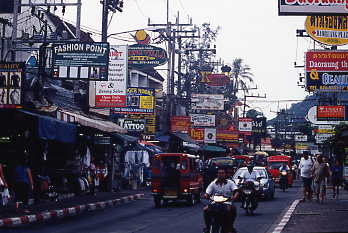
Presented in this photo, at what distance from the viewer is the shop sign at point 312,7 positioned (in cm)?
1270

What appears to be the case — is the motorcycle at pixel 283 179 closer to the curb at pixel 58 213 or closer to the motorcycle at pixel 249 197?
the curb at pixel 58 213

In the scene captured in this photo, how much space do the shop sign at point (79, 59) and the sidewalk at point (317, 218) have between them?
9.61 meters

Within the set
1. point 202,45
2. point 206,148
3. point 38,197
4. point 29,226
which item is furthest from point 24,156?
point 202,45

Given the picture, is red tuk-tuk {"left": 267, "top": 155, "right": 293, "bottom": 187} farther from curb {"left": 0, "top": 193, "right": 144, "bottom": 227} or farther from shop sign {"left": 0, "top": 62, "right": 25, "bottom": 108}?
shop sign {"left": 0, "top": 62, "right": 25, "bottom": 108}

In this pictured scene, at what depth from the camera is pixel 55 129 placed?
22.7m

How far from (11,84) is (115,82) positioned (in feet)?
31.6

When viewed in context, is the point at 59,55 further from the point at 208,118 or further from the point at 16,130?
the point at 208,118

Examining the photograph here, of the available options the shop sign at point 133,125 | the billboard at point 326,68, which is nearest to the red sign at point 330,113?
the billboard at point 326,68

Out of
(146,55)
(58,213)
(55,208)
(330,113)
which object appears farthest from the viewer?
(330,113)

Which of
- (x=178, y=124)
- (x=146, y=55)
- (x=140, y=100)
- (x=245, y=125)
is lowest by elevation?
(x=178, y=124)

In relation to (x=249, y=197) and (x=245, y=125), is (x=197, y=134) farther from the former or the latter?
(x=249, y=197)

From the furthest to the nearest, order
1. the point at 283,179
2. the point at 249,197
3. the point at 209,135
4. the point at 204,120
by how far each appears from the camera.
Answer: the point at 204,120
the point at 209,135
the point at 283,179
the point at 249,197

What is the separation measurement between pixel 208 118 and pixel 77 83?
24.6m

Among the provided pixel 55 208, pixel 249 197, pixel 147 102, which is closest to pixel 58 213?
pixel 55 208
